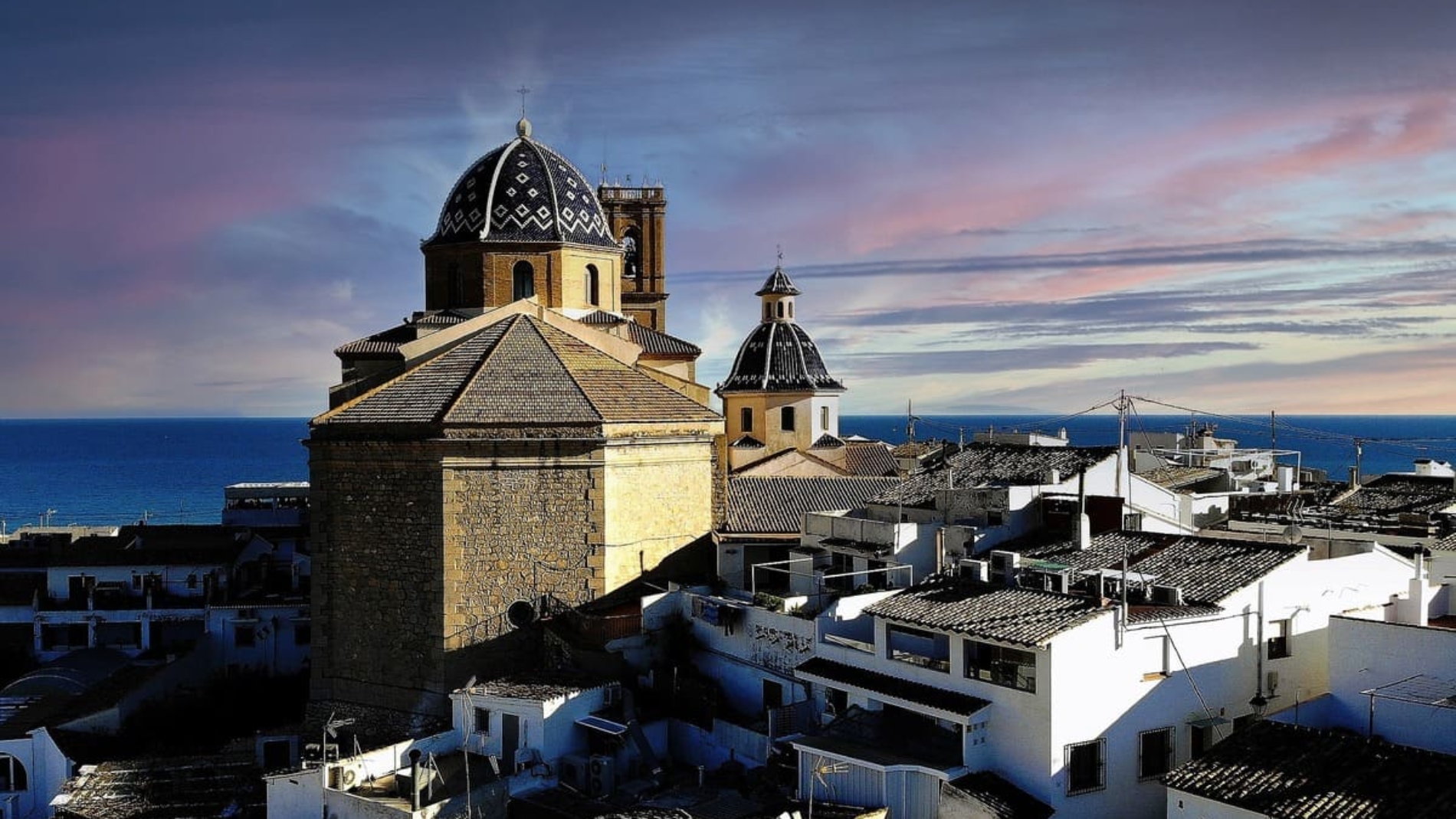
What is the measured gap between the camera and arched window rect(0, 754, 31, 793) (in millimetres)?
19562

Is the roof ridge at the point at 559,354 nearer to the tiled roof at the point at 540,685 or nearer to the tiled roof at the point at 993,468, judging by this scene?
the tiled roof at the point at 540,685

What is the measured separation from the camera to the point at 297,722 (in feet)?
68.6

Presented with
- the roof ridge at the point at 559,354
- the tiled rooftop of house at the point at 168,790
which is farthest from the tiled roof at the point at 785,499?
the tiled rooftop of house at the point at 168,790

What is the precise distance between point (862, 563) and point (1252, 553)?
5.70 m

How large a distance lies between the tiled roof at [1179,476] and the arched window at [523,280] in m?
12.2

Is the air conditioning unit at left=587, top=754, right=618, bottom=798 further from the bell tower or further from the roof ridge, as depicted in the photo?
the bell tower

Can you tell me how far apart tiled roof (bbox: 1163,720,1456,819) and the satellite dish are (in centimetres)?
923

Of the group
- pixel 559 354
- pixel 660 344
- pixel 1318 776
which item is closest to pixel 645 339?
pixel 660 344

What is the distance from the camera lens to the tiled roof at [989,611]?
1280 cm

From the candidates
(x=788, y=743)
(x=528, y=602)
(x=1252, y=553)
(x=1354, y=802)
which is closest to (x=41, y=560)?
(x=528, y=602)

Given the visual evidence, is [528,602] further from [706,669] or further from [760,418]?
[760,418]

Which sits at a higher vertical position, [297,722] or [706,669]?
[706,669]

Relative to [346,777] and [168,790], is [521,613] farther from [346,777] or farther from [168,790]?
[168,790]

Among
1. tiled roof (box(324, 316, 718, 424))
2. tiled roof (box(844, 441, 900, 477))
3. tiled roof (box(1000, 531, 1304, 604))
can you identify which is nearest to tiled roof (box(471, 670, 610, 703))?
tiled roof (box(324, 316, 718, 424))
